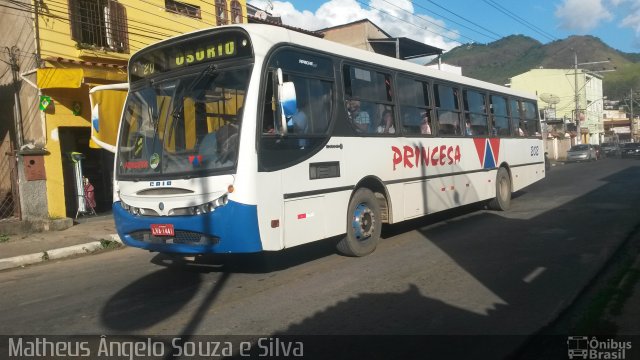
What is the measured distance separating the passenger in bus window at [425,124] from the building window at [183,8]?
960cm

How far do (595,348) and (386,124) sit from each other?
469 centimetres

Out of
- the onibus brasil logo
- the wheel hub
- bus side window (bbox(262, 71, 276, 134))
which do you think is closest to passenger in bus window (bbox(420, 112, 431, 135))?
the wheel hub

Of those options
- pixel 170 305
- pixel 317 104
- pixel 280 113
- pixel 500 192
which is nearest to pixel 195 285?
pixel 170 305

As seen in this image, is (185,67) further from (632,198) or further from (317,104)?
(632,198)

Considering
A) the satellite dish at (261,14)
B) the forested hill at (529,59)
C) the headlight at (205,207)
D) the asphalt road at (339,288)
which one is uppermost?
the forested hill at (529,59)

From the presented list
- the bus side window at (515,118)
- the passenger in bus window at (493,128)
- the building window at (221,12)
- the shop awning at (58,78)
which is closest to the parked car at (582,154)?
the bus side window at (515,118)

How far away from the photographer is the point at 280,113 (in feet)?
19.2

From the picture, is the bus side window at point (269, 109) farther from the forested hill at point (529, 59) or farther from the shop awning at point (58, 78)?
the forested hill at point (529, 59)

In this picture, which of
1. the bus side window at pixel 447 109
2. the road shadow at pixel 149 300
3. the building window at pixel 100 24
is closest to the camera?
the road shadow at pixel 149 300

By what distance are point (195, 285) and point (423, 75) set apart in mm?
5403

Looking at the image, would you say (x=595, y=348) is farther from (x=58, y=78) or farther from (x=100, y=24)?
(x=100, y=24)

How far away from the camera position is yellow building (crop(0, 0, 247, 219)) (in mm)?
11609

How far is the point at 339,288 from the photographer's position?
226 inches

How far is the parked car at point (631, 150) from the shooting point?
3881 cm
